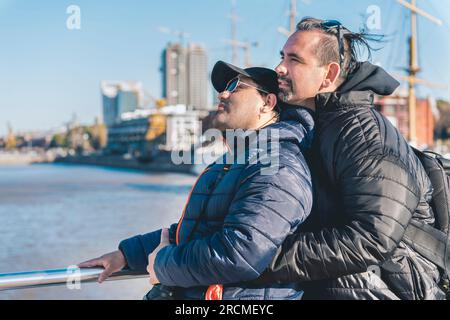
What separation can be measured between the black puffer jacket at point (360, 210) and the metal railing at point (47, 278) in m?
0.77

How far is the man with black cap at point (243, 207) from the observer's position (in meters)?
1.86

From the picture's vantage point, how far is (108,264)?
2373 millimetres

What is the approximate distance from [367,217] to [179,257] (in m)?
0.63

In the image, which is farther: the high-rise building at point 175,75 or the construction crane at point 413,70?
the high-rise building at point 175,75

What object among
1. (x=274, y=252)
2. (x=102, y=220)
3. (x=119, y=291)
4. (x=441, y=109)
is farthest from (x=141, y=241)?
(x=441, y=109)

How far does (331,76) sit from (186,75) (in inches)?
4754

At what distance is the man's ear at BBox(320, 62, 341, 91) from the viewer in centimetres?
222

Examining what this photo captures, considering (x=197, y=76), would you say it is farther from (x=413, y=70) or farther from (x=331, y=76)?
(x=331, y=76)

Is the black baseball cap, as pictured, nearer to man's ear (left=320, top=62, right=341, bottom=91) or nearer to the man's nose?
the man's nose

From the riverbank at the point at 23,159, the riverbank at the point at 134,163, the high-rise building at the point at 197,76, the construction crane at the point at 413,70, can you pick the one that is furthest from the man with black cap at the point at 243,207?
the high-rise building at the point at 197,76

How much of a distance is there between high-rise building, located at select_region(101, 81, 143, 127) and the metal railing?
143m

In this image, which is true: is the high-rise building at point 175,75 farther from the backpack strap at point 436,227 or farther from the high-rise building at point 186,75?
the backpack strap at point 436,227

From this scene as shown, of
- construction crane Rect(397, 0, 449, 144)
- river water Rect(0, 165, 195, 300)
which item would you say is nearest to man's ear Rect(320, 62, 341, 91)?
river water Rect(0, 165, 195, 300)
